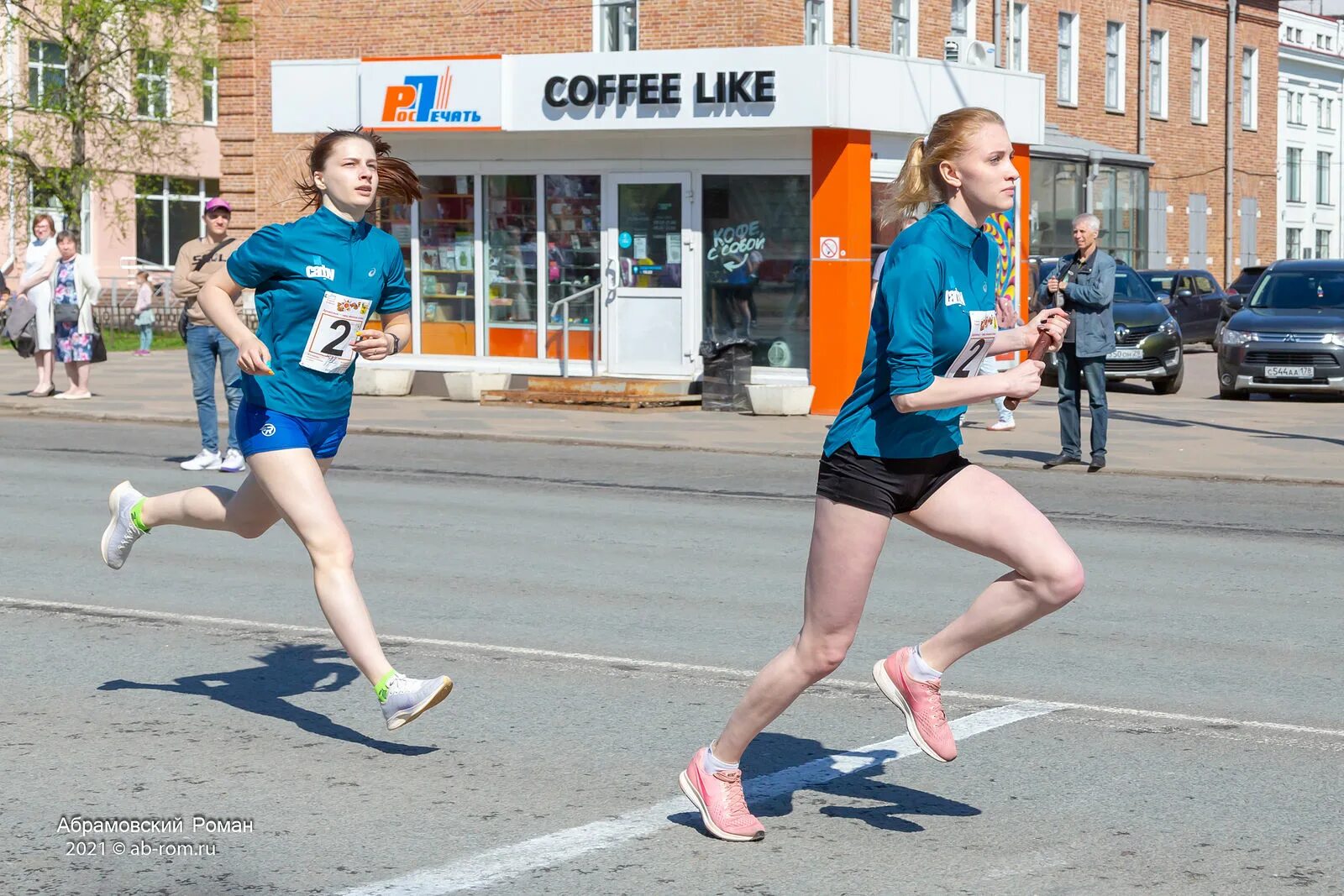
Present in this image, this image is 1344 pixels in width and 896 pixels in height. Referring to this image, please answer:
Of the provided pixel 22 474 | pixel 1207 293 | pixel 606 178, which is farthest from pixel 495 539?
pixel 1207 293

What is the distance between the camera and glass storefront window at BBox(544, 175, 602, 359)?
2339cm

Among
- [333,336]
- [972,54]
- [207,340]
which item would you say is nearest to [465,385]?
[972,54]

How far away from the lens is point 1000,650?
7812 mm

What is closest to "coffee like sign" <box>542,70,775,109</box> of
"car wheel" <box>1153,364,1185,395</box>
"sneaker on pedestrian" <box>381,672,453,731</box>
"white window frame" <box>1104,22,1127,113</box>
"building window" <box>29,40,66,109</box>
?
"car wheel" <box>1153,364,1185,395</box>

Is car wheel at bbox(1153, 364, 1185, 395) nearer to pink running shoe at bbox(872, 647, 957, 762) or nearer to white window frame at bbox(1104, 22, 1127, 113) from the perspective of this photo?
pink running shoe at bbox(872, 647, 957, 762)

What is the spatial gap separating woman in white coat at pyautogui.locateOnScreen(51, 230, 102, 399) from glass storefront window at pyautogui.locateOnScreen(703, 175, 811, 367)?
7020mm

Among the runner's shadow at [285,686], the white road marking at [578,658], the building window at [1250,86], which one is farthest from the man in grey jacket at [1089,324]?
the building window at [1250,86]

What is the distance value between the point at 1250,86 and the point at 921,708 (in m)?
52.5

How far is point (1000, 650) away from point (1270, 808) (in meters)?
2.48

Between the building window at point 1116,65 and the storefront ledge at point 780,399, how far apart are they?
27852 millimetres

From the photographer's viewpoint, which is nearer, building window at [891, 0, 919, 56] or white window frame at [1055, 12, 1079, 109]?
building window at [891, 0, 919, 56]

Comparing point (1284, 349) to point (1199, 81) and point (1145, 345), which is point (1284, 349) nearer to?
point (1145, 345)

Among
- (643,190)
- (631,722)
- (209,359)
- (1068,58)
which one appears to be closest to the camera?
(631,722)

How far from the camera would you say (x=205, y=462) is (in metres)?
14.9
